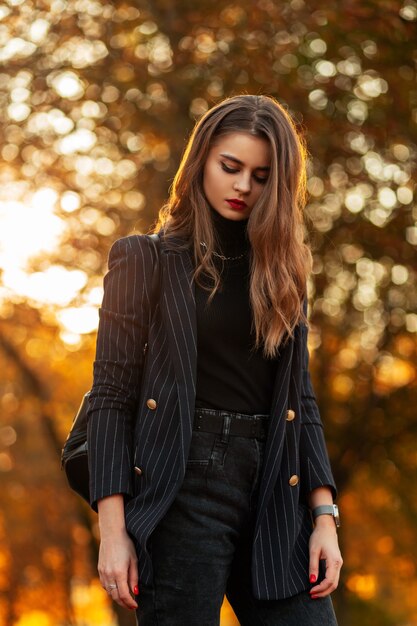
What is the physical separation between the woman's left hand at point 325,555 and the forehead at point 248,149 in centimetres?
119

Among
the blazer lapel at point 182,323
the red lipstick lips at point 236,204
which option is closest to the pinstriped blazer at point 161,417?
the blazer lapel at point 182,323

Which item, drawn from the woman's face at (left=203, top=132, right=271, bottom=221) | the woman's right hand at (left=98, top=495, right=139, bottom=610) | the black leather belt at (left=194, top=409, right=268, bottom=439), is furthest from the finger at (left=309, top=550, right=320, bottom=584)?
the woman's face at (left=203, top=132, right=271, bottom=221)

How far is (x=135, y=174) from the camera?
10.8 meters

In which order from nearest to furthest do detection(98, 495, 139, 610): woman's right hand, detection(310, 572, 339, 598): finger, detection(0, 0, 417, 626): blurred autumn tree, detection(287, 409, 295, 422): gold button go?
1. detection(98, 495, 139, 610): woman's right hand
2. detection(310, 572, 339, 598): finger
3. detection(287, 409, 295, 422): gold button
4. detection(0, 0, 417, 626): blurred autumn tree

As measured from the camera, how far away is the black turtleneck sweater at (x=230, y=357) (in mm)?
3314

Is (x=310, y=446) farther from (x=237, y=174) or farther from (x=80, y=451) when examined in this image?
(x=237, y=174)

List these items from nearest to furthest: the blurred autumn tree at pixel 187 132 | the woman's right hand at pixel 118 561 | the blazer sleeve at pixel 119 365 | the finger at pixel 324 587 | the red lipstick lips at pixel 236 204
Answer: the woman's right hand at pixel 118 561
the blazer sleeve at pixel 119 365
the finger at pixel 324 587
the red lipstick lips at pixel 236 204
the blurred autumn tree at pixel 187 132

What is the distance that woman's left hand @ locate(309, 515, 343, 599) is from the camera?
336 cm

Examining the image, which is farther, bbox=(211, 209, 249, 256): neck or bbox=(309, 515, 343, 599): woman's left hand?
bbox=(211, 209, 249, 256): neck

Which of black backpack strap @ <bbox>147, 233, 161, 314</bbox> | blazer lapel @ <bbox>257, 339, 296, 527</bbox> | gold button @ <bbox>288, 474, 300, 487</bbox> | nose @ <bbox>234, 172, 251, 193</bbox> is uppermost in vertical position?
nose @ <bbox>234, 172, 251, 193</bbox>

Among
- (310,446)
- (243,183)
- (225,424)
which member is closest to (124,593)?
(225,424)

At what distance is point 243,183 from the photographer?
352 cm

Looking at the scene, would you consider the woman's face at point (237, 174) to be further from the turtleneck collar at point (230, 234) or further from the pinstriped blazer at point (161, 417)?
the pinstriped blazer at point (161, 417)

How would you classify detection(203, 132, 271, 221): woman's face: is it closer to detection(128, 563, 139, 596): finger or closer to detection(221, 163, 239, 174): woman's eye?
detection(221, 163, 239, 174): woman's eye
